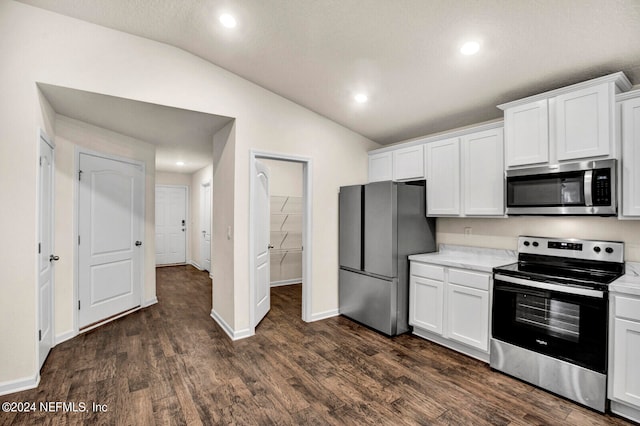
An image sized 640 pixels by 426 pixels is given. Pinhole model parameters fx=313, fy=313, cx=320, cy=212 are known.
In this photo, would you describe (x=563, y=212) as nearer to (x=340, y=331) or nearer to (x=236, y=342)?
(x=340, y=331)

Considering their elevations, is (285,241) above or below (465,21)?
below

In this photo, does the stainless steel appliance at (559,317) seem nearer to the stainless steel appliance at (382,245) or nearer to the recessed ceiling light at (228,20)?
the stainless steel appliance at (382,245)

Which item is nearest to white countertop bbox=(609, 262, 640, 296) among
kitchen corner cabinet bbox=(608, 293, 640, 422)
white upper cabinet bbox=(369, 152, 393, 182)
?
kitchen corner cabinet bbox=(608, 293, 640, 422)

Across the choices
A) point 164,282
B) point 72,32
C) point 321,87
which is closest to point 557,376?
point 321,87

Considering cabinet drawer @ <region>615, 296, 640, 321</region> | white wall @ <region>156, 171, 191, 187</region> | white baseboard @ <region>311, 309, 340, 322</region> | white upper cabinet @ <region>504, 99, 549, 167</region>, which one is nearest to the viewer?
cabinet drawer @ <region>615, 296, 640, 321</region>

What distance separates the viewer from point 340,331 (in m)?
3.75

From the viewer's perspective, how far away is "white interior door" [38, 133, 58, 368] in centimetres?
275

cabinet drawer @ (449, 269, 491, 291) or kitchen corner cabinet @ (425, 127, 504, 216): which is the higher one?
kitchen corner cabinet @ (425, 127, 504, 216)

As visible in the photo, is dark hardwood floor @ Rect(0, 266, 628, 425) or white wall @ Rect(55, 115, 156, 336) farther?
→ white wall @ Rect(55, 115, 156, 336)

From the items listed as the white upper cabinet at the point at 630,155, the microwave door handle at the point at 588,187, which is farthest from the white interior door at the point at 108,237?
the white upper cabinet at the point at 630,155

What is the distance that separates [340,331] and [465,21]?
328 cm

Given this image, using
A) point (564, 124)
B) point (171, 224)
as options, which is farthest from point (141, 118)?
point (171, 224)

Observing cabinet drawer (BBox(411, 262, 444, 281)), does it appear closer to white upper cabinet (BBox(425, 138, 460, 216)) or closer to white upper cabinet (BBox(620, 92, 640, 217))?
white upper cabinet (BBox(425, 138, 460, 216))

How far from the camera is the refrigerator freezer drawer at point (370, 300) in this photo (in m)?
3.57
